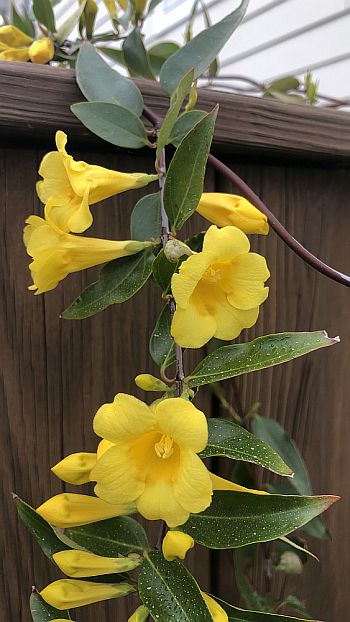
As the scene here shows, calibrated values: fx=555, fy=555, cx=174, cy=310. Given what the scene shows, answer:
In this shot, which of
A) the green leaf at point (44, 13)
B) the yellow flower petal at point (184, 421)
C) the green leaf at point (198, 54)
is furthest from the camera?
the green leaf at point (44, 13)

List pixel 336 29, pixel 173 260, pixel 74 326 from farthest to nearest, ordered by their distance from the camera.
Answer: pixel 336 29
pixel 74 326
pixel 173 260

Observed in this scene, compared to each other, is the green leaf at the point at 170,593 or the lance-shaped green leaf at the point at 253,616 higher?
the green leaf at the point at 170,593

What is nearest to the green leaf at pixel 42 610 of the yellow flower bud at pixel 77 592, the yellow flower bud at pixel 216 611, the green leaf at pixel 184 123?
the yellow flower bud at pixel 77 592

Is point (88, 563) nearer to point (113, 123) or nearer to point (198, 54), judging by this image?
point (113, 123)

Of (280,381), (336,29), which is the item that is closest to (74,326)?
(280,381)

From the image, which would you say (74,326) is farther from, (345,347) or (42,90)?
(345,347)

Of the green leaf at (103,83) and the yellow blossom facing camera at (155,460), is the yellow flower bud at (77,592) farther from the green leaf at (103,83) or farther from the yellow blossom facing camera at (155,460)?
the green leaf at (103,83)
